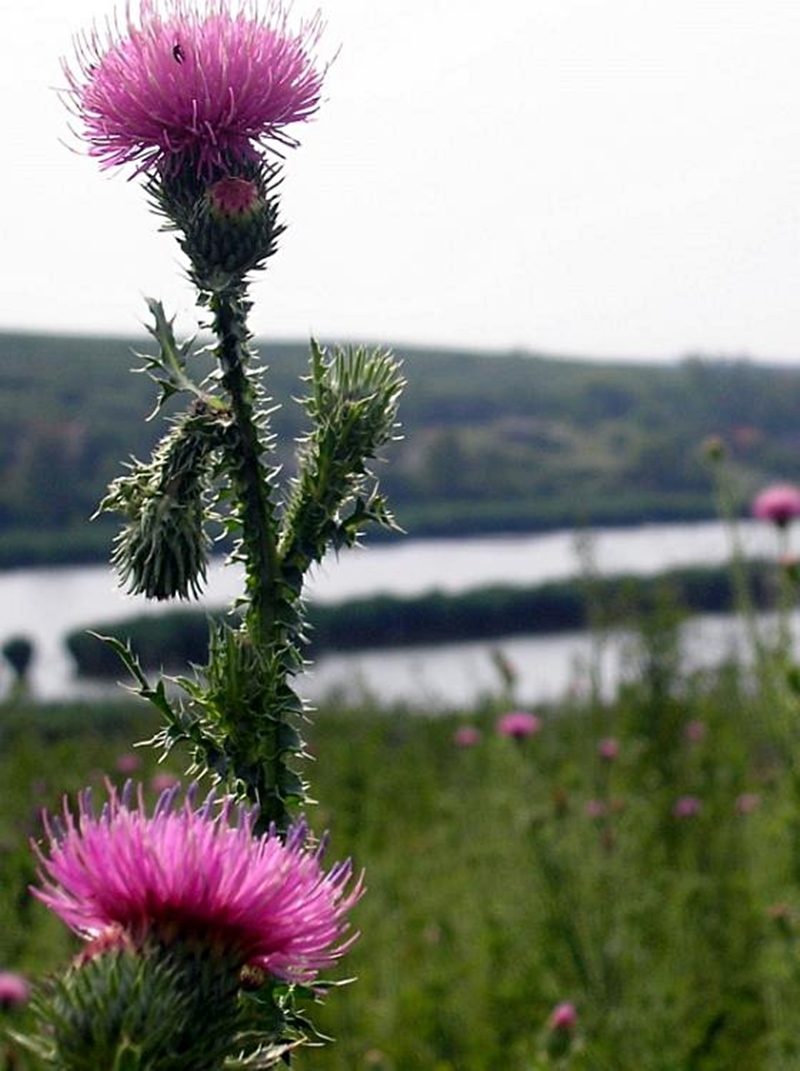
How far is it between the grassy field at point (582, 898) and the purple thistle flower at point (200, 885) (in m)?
2.02

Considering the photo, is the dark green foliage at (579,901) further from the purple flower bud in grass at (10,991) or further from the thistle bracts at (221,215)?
the thistle bracts at (221,215)

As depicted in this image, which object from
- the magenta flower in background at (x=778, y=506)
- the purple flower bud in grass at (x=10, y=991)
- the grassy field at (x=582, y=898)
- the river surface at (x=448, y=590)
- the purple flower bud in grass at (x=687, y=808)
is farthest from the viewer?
the river surface at (x=448, y=590)

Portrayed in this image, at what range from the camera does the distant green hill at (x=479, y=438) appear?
30047mm

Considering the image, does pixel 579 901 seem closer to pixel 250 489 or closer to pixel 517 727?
pixel 517 727

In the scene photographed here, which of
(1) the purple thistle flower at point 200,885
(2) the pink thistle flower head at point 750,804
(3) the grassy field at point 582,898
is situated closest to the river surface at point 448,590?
(3) the grassy field at point 582,898

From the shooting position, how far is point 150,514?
5.52ft

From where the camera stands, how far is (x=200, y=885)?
1.33 m

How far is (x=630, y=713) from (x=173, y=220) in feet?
21.9

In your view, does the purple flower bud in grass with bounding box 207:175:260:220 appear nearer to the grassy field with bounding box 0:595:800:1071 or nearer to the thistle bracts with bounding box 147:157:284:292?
the thistle bracts with bounding box 147:157:284:292

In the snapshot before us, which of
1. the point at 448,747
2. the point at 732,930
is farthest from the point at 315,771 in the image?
the point at 732,930

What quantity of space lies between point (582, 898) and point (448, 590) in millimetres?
18993

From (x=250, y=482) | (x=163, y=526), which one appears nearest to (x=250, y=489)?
(x=250, y=482)

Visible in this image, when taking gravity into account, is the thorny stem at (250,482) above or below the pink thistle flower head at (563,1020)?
above

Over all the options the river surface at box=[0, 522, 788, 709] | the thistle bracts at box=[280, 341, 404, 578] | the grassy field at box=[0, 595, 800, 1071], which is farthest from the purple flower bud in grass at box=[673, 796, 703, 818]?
the thistle bracts at box=[280, 341, 404, 578]
